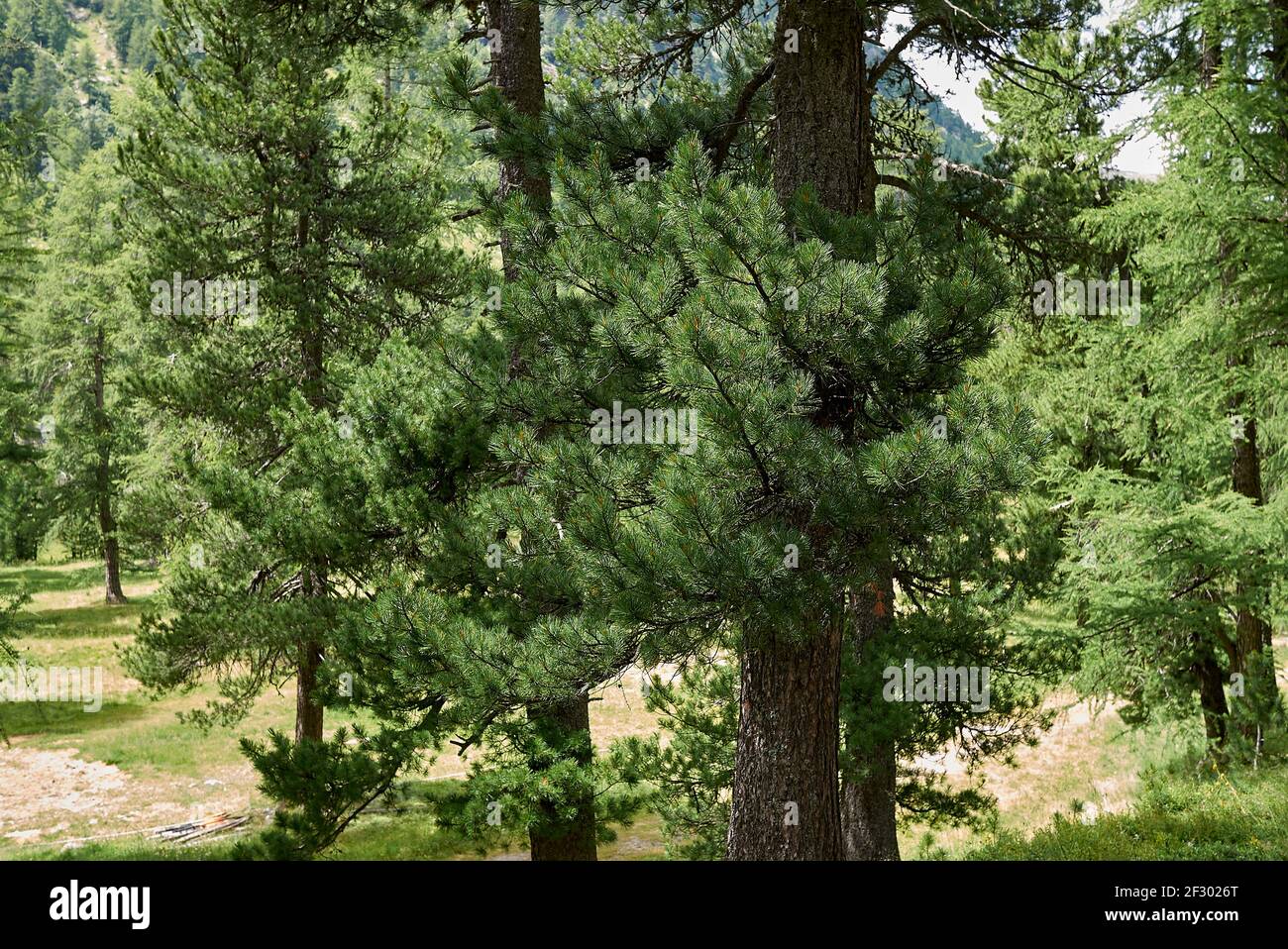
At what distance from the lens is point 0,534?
21.5m

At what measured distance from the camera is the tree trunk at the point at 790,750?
6121mm

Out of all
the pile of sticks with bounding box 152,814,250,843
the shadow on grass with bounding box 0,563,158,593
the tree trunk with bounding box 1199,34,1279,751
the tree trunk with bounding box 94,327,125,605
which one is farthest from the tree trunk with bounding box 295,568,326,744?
the shadow on grass with bounding box 0,563,158,593

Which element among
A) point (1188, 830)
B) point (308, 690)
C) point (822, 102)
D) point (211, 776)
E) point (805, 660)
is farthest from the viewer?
point (211, 776)

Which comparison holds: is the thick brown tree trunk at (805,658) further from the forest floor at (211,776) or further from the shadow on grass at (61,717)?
the shadow on grass at (61,717)

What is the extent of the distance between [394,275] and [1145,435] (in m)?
9.46

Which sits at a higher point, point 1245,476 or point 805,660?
point 1245,476

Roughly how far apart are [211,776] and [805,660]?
15388mm

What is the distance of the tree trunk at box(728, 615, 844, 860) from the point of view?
6121 millimetres

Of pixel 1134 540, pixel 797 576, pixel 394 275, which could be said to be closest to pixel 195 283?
pixel 394 275

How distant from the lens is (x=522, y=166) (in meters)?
8.20

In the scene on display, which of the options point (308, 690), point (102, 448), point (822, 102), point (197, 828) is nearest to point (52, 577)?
point (102, 448)

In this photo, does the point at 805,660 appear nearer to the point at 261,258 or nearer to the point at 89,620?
the point at 261,258

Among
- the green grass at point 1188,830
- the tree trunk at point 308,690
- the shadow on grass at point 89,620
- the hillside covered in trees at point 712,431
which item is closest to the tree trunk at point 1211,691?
the hillside covered in trees at point 712,431

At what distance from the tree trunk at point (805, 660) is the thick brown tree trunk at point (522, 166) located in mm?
2157
